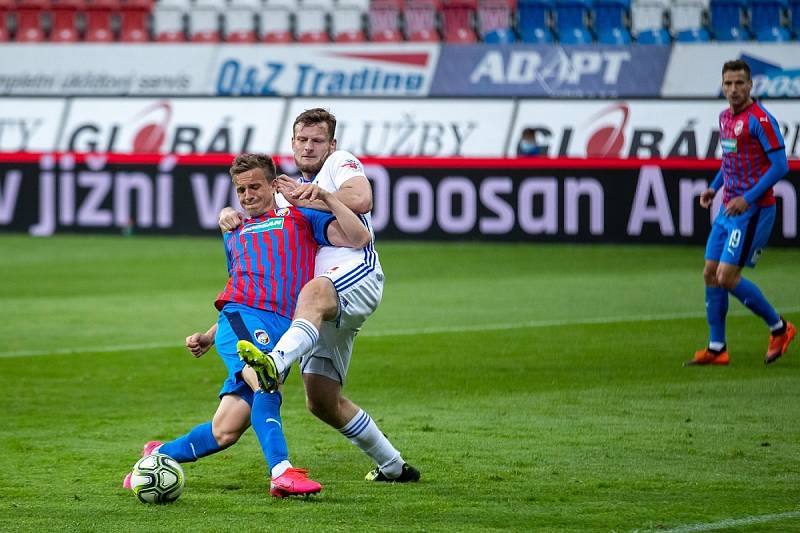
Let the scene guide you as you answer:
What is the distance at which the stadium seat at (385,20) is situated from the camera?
1032 inches

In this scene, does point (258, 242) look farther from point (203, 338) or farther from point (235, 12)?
point (235, 12)

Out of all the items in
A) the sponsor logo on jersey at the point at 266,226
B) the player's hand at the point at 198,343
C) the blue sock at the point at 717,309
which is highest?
the sponsor logo on jersey at the point at 266,226

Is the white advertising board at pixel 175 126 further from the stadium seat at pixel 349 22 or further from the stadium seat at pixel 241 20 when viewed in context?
the stadium seat at pixel 241 20

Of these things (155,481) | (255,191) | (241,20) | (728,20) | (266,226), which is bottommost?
(241,20)

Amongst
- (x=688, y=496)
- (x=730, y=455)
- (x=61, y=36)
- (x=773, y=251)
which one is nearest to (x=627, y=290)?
(x=773, y=251)

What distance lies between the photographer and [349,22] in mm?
26406

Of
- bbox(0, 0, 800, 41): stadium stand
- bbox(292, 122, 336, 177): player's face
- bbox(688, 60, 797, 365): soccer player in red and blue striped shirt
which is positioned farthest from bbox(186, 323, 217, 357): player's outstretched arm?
bbox(0, 0, 800, 41): stadium stand

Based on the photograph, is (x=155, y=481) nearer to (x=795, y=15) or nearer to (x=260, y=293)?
(x=260, y=293)

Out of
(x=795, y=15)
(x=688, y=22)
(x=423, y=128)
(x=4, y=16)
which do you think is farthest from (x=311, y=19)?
(x=795, y=15)

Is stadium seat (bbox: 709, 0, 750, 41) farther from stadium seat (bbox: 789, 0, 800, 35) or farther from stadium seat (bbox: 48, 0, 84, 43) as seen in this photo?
stadium seat (bbox: 48, 0, 84, 43)

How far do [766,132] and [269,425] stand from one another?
211 inches

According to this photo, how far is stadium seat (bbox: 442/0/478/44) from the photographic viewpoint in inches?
1021

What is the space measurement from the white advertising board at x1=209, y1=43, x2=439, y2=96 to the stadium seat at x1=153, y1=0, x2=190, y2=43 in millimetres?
1287

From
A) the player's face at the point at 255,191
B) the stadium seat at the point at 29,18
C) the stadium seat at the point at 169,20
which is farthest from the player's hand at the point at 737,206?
the stadium seat at the point at 29,18
